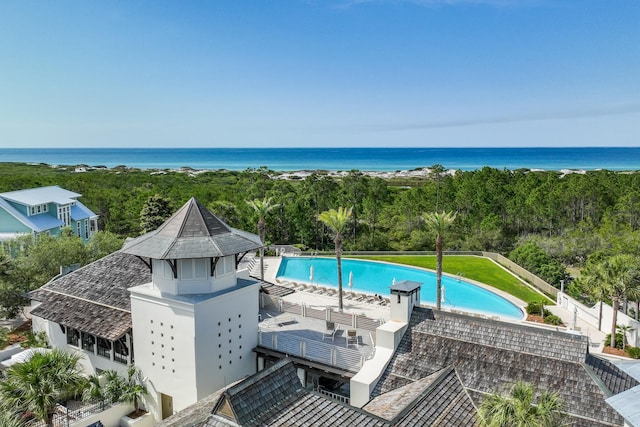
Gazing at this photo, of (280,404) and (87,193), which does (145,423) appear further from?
(87,193)

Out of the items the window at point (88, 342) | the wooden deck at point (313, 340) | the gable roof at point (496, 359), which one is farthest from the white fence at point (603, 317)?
the window at point (88, 342)

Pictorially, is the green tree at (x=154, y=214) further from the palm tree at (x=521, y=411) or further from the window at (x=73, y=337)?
the palm tree at (x=521, y=411)

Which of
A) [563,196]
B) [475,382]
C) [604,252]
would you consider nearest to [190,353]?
[475,382]

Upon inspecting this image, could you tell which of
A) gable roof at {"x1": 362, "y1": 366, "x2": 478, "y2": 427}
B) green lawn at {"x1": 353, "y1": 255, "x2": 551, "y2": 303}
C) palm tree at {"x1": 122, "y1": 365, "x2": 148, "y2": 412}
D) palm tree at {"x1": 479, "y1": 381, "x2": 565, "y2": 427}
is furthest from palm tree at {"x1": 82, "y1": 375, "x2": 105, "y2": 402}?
green lawn at {"x1": 353, "y1": 255, "x2": 551, "y2": 303}

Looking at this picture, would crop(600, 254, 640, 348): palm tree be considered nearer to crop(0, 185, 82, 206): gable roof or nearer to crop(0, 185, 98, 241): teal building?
crop(0, 185, 98, 241): teal building

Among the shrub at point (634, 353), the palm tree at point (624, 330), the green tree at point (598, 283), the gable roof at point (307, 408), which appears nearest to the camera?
the gable roof at point (307, 408)

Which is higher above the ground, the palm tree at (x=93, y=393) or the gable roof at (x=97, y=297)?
the gable roof at (x=97, y=297)
